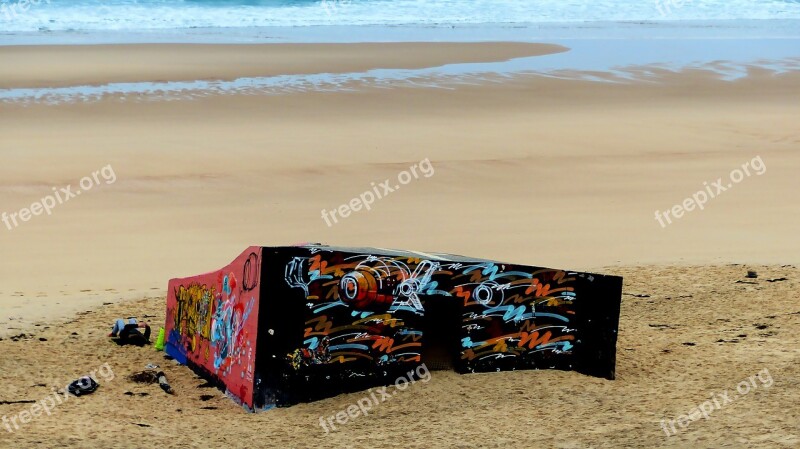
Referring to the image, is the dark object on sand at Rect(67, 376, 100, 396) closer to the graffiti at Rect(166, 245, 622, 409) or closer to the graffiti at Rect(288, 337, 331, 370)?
the graffiti at Rect(166, 245, 622, 409)

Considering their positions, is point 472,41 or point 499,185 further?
point 472,41

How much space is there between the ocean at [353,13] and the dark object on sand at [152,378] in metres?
28.4

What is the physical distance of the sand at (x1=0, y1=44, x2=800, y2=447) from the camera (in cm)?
812

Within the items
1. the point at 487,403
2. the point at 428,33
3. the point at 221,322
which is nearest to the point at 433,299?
the point at 487,403

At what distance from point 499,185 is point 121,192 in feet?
18.5

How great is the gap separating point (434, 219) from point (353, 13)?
92.8 ft

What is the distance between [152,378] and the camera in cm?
909

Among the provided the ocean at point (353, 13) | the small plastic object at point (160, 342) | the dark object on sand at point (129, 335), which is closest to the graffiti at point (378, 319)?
the small plastic object at point (160, 342)

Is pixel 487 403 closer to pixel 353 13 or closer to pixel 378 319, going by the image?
pixel 378 319

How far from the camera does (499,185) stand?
1756 cm

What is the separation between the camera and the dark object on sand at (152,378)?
29.1ft

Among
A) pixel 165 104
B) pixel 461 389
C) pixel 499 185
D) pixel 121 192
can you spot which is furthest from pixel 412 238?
pixel 165 104

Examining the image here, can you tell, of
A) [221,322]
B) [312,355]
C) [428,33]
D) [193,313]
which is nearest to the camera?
[312,355]

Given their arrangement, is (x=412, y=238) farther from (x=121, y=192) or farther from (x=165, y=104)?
(x=165, y=104)
